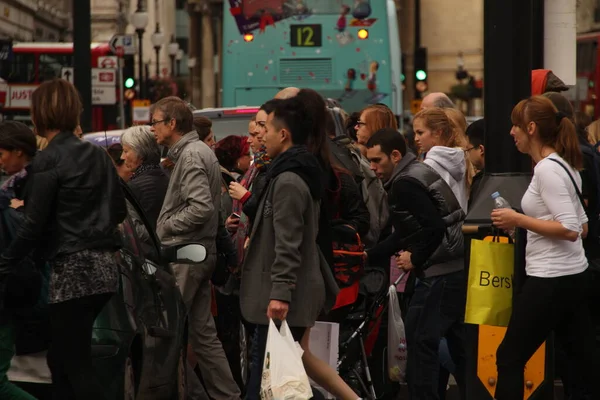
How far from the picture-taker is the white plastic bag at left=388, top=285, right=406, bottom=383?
7.74 m

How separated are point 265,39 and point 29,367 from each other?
16047 mm

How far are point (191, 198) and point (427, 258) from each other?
4.85 feet

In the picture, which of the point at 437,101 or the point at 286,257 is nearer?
the point at 286,257

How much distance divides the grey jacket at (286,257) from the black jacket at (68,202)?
2.94 feet

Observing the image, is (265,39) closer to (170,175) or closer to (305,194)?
(170,175)

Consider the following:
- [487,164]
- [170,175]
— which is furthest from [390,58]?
[487,164]

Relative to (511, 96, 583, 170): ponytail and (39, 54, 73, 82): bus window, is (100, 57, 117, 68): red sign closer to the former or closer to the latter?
(39, 54, 73, 82): bus window

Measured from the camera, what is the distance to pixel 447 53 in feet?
283

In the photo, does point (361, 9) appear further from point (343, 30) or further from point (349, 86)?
point (349, 86)

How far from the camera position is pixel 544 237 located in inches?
250

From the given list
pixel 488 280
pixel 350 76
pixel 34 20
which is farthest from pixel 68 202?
pixel 34 20

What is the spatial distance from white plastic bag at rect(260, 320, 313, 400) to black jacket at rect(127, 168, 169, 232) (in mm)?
2505

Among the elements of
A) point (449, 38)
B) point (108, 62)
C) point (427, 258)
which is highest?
point (449, 38)

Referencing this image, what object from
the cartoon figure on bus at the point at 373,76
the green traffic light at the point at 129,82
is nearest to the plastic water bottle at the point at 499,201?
the cartoon figure on bus at the point at 373,76
